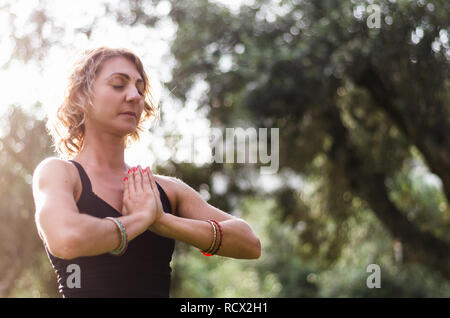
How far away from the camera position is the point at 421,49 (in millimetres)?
→ 9250

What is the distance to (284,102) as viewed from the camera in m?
8.89

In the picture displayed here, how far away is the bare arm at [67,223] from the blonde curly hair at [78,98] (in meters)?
0.36

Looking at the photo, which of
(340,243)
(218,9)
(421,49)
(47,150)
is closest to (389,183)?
(340,243)

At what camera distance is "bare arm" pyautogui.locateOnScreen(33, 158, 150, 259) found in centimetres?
195

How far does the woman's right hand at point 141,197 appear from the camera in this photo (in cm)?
218

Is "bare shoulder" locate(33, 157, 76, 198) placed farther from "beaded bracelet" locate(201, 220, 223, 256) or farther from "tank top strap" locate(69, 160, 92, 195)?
"beaded bracelet" locate(201, 220, 223, 256)

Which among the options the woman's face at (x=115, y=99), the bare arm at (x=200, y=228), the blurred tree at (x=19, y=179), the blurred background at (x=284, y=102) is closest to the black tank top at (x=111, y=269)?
the bare arm at (x=200, y=228)

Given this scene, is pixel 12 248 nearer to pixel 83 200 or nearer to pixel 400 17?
pixel 400 17

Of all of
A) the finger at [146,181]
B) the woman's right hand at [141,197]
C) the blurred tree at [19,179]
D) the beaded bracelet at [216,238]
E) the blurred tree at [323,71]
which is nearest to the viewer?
the woman's right hand at [141,197]

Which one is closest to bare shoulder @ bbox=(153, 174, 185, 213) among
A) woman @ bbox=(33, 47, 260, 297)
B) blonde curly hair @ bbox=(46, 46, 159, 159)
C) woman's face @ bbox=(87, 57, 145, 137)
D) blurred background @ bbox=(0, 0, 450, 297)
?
woman @ bbox=(33, 47, 260, 297)

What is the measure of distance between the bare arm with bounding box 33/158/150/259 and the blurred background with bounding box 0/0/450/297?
537 centimetres

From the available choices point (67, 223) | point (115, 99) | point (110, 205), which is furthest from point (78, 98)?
point (67, 223)

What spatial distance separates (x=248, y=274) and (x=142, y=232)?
3398cm

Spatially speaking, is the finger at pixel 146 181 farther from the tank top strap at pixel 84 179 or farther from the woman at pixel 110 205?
the tank top strap at pixel 84 179
